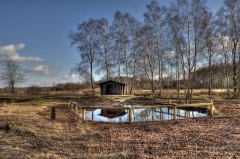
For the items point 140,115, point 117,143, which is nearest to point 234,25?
point 140,115

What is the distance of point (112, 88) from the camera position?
3027cm

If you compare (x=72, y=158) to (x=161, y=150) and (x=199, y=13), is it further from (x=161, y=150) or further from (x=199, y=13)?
(x=199, y=13)

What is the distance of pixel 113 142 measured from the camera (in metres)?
6.47

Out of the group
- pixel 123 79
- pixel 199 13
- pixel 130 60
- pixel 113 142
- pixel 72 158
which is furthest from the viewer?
pixel 123 79

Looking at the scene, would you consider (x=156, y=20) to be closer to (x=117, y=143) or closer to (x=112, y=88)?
(x=112, y=88)

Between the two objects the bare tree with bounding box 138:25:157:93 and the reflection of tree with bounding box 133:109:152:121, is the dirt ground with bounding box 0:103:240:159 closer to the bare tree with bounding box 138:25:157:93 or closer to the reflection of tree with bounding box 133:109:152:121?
the reflection of tree with bounding box 133:109:152:121

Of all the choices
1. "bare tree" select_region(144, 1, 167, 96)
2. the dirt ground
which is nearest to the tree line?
Answer: "bare tree" select_region(144, 1, 167, 96)

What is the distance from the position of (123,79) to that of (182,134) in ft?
94.5

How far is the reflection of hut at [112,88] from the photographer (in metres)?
29.3

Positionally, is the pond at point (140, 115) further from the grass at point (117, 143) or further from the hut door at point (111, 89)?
the hut door at point (111, 89)

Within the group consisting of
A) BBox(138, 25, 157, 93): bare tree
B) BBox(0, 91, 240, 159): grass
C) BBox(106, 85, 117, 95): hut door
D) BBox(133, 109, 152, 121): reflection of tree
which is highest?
BBox(138, 25, 157, 93): bare tree

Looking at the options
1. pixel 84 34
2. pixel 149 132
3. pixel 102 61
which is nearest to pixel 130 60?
pixel 102 61

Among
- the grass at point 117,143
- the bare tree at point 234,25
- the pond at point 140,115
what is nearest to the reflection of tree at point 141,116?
the pond at point 140,115

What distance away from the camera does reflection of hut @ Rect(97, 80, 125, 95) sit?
2934 centimetres
